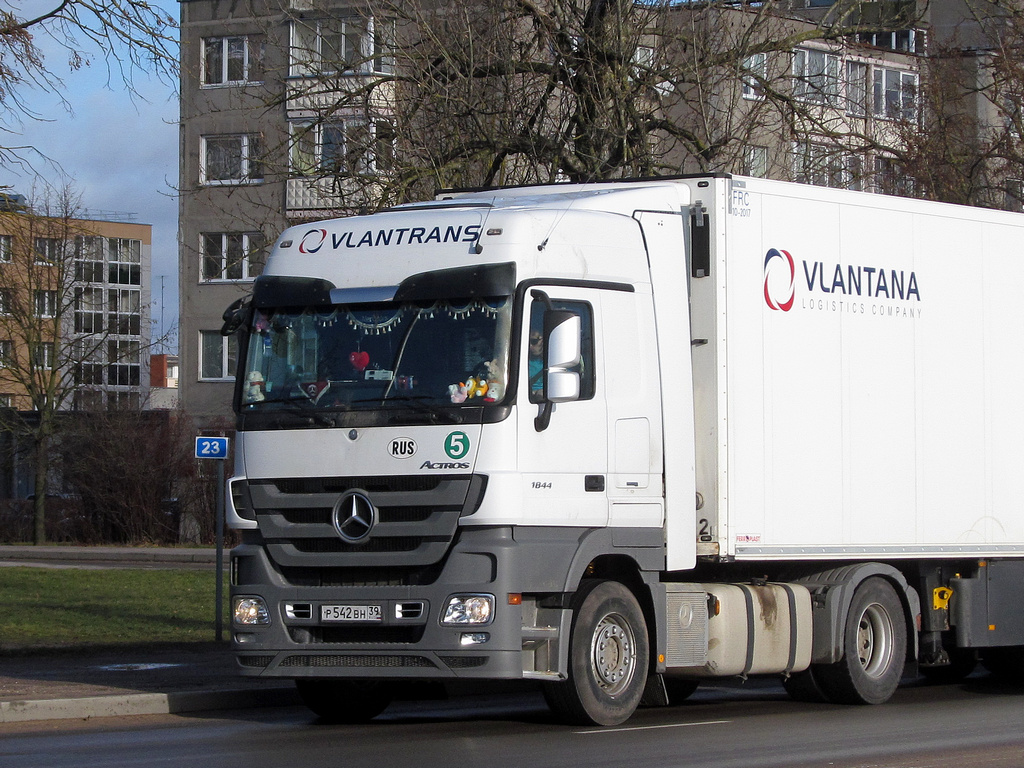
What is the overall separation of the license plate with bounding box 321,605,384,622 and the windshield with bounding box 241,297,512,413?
1.31 meters

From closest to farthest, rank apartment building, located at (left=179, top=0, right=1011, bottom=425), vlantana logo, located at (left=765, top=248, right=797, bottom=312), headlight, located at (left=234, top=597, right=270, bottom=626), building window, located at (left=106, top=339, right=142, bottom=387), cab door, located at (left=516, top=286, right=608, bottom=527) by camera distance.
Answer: cab door, located at (left=516, top=286, right=608, bottom=527), headlight, located at (left=234, top=597, right=270, bottom=626), vlantana logo, located at (left=765, top=248, right=797, bottom=312), apartment building, located at (left=179, top=0, right=1011, bottom=425), building window, located at (left=106, top=339, right=142, bottom=387)

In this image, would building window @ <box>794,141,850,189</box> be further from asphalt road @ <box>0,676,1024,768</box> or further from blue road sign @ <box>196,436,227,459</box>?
asphalt road @ <box>0,676,1024,768</box>

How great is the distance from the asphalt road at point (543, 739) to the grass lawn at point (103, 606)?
557 centimetres

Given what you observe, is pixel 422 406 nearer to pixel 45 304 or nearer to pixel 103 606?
pixel 103 606

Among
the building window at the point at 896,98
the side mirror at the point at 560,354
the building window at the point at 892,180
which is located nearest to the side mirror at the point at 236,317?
the side mirror at the point at 560,354

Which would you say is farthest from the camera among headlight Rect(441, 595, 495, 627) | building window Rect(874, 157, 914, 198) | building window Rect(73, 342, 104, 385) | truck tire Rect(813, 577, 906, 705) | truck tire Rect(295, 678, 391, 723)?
building window Rect(73, 342, 104, 385)

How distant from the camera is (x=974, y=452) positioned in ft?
44.0

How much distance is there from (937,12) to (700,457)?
44.6 m

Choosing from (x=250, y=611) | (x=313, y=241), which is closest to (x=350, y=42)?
(x=313, y=241)

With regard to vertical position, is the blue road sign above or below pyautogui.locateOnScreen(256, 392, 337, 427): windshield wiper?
below

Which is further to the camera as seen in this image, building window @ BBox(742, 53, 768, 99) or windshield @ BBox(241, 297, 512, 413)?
building window @ BBox(742, 53, 768, 99)

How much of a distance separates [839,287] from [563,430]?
10.3ft

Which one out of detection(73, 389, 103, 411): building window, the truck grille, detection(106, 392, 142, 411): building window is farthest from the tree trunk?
the truck grille

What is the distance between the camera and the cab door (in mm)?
10477
